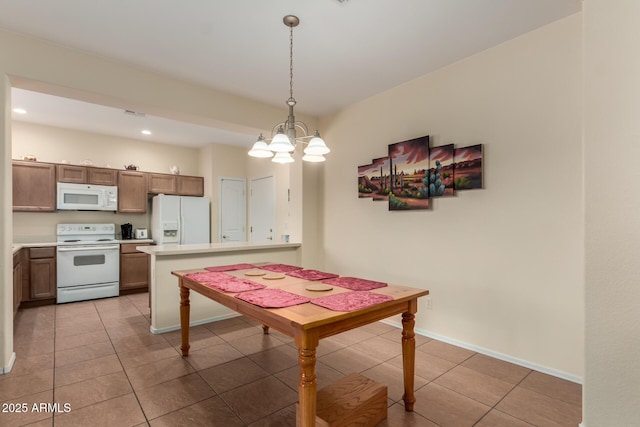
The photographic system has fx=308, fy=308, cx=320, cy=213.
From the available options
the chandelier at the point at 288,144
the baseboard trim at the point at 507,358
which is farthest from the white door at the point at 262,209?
the chandelier at the point at 288,144

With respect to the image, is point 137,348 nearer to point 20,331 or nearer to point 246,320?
point 246,320

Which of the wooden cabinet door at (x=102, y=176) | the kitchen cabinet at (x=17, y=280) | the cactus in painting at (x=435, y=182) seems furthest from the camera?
the wooden cabinet door at (x=102, y=176)

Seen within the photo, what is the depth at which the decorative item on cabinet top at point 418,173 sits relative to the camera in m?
2.87

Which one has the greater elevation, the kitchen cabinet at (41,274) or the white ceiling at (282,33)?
the white ceiling at (282,33)

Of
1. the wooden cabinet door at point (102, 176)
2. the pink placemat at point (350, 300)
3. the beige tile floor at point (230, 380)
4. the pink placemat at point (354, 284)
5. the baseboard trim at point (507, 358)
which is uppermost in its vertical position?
the wooden cabinet door at point (102, 176)

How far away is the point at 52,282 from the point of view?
14.5 feet

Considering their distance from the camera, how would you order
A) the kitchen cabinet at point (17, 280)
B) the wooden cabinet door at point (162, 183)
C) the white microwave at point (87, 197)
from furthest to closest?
1. the wooden cabinet door at point (162, 183)
2. the white microwave at point (87, 197)
3. the kitchen cabinet at point (17, 280)

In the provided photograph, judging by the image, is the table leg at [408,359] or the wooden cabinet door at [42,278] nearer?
the table leg at [408,359]

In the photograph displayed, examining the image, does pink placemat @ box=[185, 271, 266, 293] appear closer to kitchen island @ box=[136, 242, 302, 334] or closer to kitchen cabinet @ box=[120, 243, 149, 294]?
kitchen island @ box=[136, 242, 302, 334]

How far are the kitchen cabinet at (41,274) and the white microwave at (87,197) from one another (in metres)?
0.72

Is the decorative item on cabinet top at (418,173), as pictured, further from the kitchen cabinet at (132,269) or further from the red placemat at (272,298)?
the kitchen cabinet at (132,269)

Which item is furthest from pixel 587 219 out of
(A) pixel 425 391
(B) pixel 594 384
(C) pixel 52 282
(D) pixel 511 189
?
(C) pixel 52 282

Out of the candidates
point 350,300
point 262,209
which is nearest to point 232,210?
point 262,209

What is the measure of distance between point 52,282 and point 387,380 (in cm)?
482
